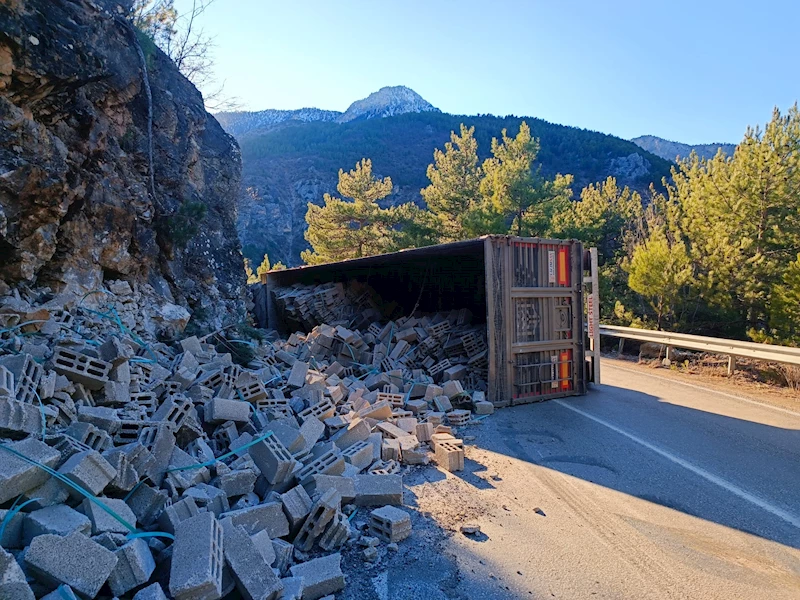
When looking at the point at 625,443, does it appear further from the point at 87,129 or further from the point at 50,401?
the point at 87,129

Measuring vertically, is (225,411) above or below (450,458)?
above

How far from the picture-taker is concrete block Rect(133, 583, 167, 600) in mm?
2420

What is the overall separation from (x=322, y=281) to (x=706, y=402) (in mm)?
12056

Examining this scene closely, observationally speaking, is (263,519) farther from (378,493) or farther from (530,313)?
(530,313)

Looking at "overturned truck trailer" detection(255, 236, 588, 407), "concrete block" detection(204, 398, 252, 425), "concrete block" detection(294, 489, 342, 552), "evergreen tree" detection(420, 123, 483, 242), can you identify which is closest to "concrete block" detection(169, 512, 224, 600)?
"concrete block" detection(294, 489, 342, 552)

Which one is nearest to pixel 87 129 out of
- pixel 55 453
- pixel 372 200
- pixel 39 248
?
pixel 39 248

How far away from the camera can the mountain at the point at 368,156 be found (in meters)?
73.6

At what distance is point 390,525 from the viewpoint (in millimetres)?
3674

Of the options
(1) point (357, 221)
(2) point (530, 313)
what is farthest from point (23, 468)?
(1) point (357, 221)

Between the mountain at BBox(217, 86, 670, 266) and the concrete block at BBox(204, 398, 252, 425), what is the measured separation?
190ft

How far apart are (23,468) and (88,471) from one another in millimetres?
354

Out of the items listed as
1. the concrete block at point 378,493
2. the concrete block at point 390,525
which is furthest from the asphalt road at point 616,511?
the concrete block at point 378,493

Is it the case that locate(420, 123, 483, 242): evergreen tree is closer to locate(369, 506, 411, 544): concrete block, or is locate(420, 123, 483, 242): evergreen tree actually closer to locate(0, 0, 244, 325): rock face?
locate(0, 0, 244, 325): rock face

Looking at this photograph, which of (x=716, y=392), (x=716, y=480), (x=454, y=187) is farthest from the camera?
(x=454, y=187)
